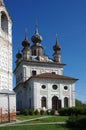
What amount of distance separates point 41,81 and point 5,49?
74.6 ft

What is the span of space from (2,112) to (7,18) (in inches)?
364

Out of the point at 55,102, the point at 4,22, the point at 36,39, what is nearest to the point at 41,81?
the point at 55,102

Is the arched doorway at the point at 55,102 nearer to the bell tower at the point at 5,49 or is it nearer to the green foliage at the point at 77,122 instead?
the bell tower at the point at 5,49

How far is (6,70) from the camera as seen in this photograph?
32.3 meters

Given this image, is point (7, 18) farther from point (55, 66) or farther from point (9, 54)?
point (55, 66)

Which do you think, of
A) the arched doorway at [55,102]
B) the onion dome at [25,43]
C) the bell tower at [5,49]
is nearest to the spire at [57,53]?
the onion dome at [25,43]

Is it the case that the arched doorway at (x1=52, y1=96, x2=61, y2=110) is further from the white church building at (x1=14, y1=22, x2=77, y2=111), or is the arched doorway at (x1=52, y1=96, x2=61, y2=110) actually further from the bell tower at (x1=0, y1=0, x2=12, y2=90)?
the bell tower at (x1=0, y1=0, x2=12, y2=90)

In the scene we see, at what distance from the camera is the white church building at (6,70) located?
3092 centimetres

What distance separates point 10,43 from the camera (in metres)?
33.3

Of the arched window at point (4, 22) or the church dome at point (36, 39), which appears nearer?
the arched window at point (4, 22)

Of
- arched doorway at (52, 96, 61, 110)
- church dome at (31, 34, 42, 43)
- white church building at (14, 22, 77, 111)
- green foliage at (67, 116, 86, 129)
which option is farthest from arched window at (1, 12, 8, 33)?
church dome at (31, 34, 42, 43)

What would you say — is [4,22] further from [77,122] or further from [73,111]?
[73,111]

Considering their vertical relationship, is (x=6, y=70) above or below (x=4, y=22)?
below

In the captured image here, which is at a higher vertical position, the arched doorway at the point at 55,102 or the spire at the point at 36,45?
the spire at the point at 36,45
